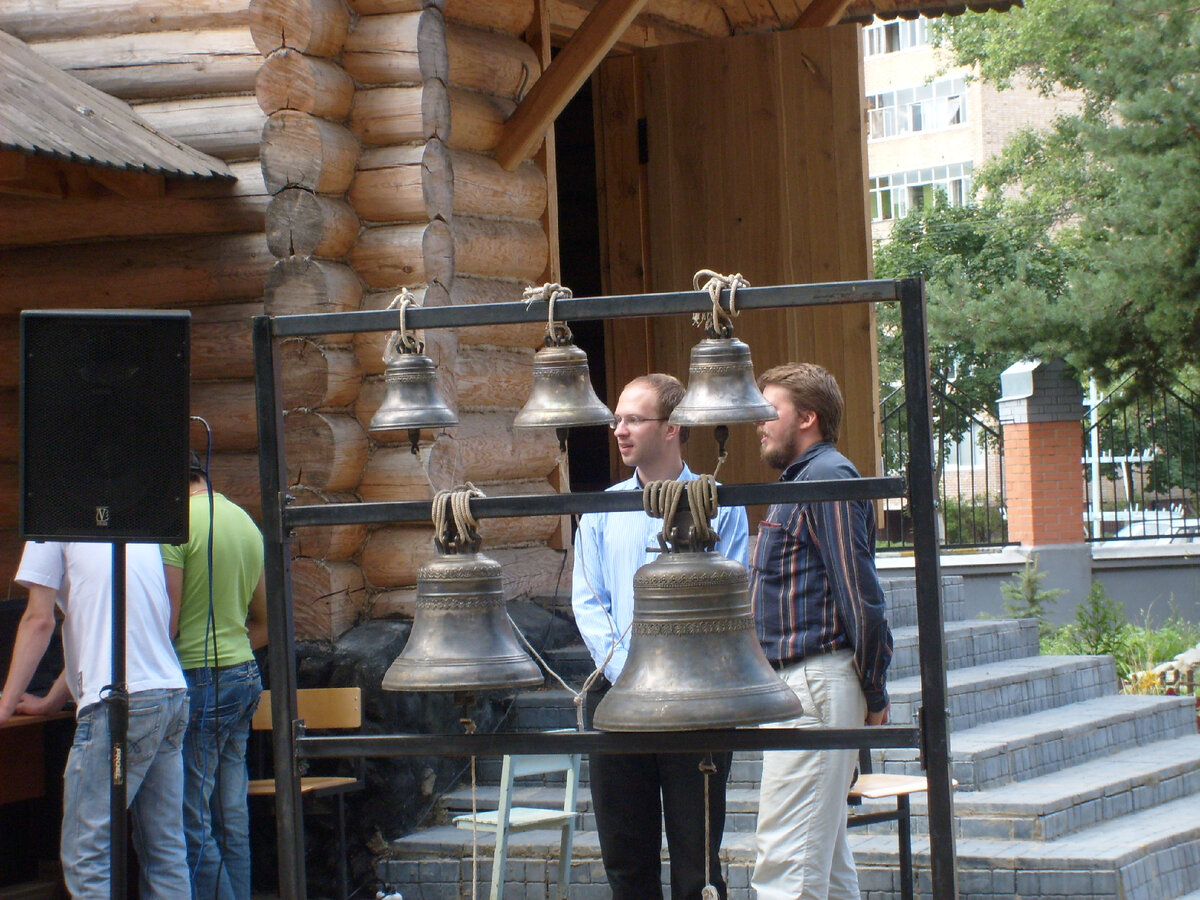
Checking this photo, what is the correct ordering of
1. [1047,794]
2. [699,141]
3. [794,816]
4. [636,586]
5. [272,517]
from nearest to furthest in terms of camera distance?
[636,586] < [272,517] < [794,816] < [1047,794] < [699,141]

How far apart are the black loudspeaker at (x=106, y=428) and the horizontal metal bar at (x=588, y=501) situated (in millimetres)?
885

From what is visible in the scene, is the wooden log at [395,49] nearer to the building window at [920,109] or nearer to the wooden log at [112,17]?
the wooden log at [112,17]

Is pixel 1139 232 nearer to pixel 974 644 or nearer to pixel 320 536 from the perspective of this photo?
pixel 974 644

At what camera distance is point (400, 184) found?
6.07 m

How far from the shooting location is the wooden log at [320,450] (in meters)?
5.94

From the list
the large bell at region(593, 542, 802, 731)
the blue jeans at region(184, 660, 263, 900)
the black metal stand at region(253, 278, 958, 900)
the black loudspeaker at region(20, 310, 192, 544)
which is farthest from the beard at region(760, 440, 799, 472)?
the blue jeans at region(184, 660, 263, 900)

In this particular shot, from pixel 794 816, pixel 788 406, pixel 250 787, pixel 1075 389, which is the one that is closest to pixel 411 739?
pixel 794 816

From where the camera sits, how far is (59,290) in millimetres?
6340

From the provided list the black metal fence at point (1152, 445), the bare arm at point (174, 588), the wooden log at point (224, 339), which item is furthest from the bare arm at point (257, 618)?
the black metal fence at point (1152, 445)

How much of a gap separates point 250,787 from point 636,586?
3558 millimetres

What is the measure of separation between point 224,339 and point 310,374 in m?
0.48

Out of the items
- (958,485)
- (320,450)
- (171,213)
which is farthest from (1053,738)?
(958,485)

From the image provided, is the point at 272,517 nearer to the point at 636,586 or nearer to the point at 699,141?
the point at 636,586

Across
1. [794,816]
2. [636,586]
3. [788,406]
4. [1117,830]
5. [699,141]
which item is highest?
[699,141]
